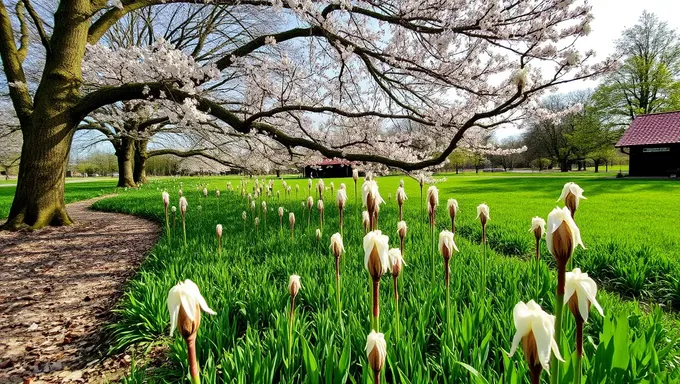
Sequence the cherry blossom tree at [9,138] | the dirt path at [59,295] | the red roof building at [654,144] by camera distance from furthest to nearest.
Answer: the red roof building at [654,144]
the cherry blossom tree at [9,138]
the dirt path at [59,295]

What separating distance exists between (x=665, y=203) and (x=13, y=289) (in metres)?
16.1

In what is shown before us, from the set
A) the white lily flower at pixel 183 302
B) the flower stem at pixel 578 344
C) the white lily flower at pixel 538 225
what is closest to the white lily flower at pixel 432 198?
the white lily flower at pixel 538 225

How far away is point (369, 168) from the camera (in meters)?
7.91

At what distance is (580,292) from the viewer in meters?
1.10

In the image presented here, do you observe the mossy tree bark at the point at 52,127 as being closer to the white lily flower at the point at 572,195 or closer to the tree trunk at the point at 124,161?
the white lily flower at the point at 572,195

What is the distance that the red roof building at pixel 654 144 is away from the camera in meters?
25.6

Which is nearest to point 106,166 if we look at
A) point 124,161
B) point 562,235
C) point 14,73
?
point 124,161

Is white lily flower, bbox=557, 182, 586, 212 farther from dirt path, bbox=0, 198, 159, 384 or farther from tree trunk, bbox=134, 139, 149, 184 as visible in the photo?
tree trunk, bbox=134, 139, 149, 184

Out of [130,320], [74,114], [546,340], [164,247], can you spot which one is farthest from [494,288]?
[74,114]

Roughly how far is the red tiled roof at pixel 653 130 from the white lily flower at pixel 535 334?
1305 inches

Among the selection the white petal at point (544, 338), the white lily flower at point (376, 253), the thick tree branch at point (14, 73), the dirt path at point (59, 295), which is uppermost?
the thick tree branch at point (14, 73)

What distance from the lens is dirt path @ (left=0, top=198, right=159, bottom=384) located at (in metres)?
2.76

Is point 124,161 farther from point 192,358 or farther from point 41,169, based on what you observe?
point 192,358

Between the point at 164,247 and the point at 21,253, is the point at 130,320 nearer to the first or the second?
the point at 164,247
